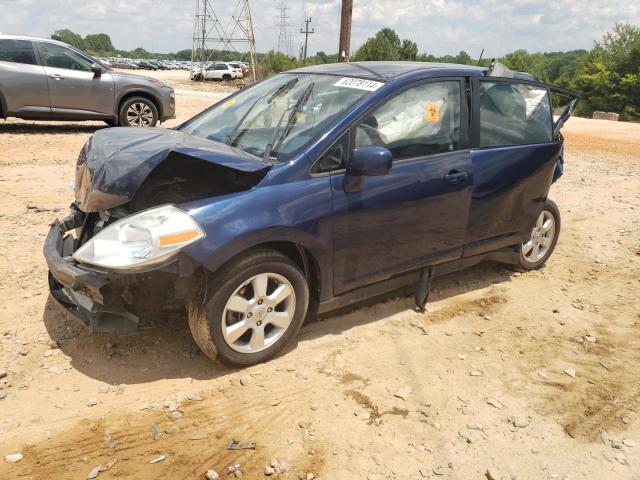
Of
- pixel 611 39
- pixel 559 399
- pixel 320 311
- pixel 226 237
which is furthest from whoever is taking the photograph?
pixel 611 39

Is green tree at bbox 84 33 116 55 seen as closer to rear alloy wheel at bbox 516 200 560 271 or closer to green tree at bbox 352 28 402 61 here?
green tree at bbox 352 28 402 61

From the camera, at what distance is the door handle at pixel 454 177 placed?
3951 mm

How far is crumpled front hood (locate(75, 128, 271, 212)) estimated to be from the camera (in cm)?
311

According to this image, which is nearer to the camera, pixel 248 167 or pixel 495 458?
pixel 495 458

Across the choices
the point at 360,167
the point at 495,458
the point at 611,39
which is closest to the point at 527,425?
the point at 495,458

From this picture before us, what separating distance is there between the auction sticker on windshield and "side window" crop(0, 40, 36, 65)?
8.78 m

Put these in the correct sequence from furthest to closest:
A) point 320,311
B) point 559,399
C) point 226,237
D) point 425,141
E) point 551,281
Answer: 1. point 551,281
2. point 425,141
3. point 320,311
4. point 559,399
5. point 226,237

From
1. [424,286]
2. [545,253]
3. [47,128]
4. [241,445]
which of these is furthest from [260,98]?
[47,128]

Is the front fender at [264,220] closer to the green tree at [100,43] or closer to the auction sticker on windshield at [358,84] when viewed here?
the auction sticker on windshield at [358,84]

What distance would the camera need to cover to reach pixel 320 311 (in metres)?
3.62

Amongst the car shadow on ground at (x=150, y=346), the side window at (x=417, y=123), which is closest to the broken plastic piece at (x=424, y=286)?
the car shadow on ground at (x=150, y=346)

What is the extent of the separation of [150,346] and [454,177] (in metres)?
2.40

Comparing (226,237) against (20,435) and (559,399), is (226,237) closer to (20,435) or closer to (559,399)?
(20,435)

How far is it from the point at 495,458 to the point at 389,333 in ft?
4.26
